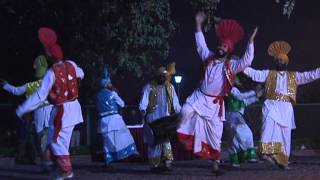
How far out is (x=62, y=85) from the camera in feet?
43.6

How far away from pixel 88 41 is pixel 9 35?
2559 millimetres

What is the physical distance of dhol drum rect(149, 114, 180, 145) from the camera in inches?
584

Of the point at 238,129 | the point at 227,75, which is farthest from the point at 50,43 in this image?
the point at 238,129

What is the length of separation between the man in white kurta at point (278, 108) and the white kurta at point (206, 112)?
1288mm

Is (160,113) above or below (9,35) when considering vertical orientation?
below

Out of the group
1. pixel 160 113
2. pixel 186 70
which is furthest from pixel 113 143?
pixel 186 70

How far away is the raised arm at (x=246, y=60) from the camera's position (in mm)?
13688

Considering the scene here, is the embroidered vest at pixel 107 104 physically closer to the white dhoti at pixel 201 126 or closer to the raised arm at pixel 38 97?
the white dhoti at pixel 201 126

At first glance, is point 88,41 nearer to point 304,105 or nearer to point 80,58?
point 80,58

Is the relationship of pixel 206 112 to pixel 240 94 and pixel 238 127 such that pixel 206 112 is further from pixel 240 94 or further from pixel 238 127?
pixel 238 127

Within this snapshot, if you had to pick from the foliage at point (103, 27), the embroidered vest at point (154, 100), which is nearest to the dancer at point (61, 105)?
the embroidered vest at point (154, 100)

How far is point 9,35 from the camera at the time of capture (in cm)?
2366

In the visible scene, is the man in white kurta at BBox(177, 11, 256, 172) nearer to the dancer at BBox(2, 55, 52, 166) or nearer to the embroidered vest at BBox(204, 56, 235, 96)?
the embroidered vest at BBox(204, 56, 235, 96)

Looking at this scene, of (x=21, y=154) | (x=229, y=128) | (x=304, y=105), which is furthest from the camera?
(x=304, y=105)
